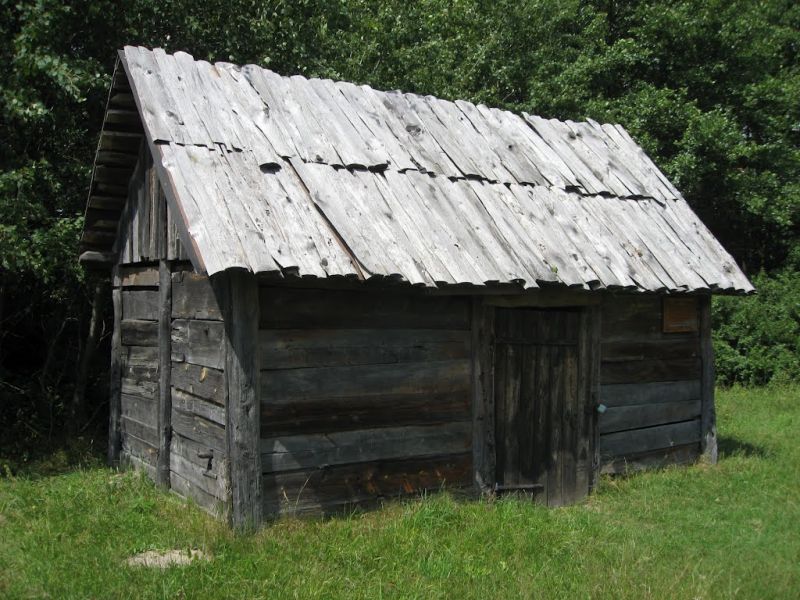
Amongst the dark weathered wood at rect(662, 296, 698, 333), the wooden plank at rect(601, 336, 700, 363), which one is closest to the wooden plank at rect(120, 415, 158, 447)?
the wooden plank at rect(601, 336, 700, 363)

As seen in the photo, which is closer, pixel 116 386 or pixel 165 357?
pixel 165 357

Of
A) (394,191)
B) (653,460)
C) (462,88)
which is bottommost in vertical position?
(653,460)

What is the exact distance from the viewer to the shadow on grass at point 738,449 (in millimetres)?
10133

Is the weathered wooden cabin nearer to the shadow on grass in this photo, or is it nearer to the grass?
the grass

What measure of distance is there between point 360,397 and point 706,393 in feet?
15.9

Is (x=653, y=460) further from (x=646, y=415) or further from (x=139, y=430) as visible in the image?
(x=139, y=430)

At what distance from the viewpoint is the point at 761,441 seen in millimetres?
11141

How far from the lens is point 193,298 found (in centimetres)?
724

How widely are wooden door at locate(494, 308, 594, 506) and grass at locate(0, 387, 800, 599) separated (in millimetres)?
422

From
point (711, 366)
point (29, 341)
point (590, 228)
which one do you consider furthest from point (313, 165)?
point (29, 341)

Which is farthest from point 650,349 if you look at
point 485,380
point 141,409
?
point 141,409

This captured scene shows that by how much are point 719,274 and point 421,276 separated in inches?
175

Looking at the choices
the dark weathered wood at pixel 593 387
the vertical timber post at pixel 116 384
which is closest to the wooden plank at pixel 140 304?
the vertical timber post at pixel 116 384

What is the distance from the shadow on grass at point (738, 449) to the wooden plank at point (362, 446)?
14.5ft
